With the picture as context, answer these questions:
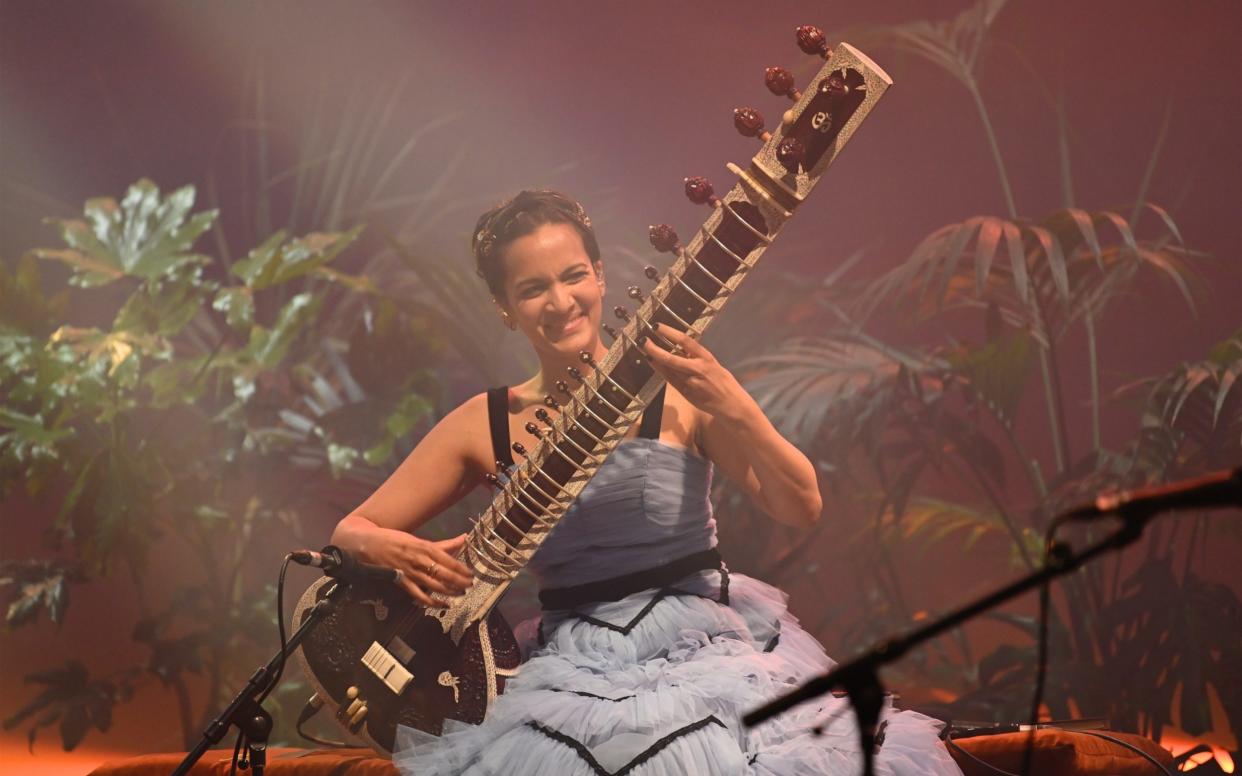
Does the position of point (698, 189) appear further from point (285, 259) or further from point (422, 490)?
point (285, 259)

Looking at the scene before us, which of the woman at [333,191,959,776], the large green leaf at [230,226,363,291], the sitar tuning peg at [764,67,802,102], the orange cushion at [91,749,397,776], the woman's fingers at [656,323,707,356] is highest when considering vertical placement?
the sitar tuning peg at [764,67,802,102]

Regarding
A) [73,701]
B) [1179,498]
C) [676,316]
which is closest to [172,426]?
[73,701]

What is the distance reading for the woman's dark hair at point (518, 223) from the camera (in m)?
2.18

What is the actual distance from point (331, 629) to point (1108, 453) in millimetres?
2230

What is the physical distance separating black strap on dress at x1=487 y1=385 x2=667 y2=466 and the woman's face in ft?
0.46

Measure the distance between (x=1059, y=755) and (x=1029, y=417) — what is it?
197cm

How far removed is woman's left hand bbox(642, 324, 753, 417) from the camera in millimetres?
1858

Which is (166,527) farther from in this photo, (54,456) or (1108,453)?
(1108,453)

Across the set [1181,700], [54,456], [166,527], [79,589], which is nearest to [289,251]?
[54,456]

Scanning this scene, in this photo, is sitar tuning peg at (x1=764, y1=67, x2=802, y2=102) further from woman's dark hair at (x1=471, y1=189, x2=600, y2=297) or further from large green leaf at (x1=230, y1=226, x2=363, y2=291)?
large green leaf at (x1=230, y1=226, x2=363, y2=291)

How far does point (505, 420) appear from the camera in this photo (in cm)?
223

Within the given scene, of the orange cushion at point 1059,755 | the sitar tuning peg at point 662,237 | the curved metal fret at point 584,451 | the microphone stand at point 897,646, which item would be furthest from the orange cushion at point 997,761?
the microphone stand at point 897,646

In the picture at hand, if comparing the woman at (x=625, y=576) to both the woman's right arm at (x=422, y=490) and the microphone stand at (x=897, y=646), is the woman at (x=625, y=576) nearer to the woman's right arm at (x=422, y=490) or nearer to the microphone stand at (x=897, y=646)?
the woman's right arm at (x=422, y=490)

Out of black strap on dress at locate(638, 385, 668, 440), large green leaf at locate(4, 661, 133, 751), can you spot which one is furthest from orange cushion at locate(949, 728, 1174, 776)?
large green leaf at locate(4, 661, 133, 751)
